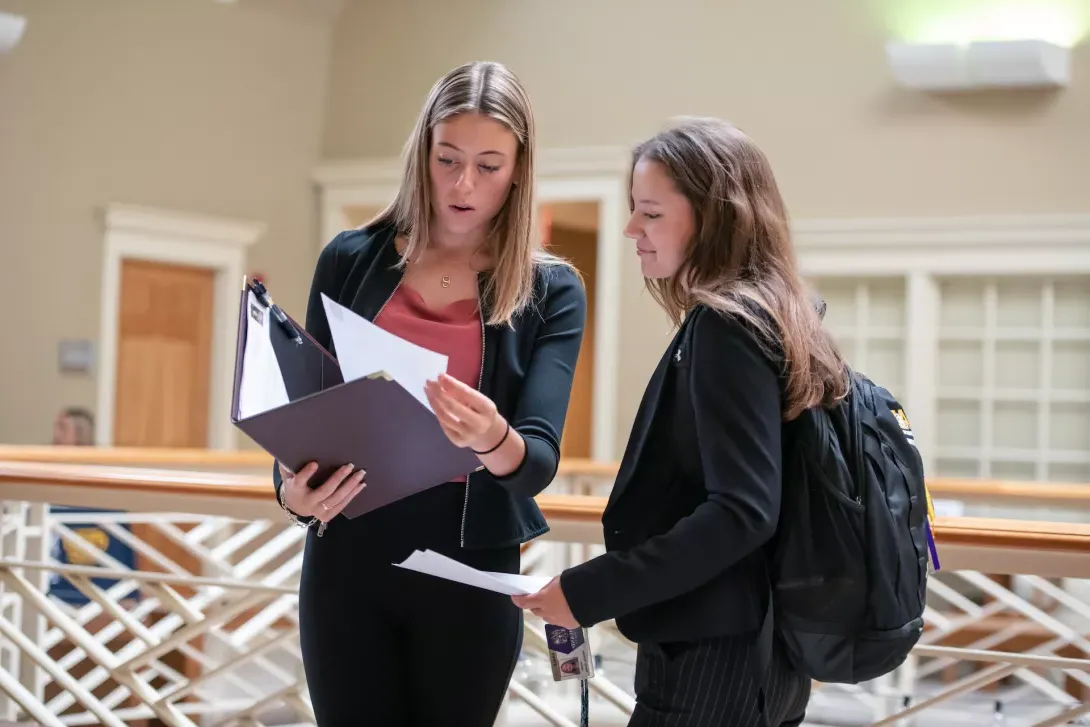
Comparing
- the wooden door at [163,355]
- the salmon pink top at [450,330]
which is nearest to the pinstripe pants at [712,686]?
the salmon pink top at [450,330]

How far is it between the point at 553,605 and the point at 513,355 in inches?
14.4

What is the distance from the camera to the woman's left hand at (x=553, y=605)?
1.29m

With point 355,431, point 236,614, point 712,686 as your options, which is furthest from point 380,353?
point 236,614

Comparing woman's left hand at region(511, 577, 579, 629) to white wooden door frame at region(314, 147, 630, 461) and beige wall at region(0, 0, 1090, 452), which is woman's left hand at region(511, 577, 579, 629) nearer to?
beige wall at region(0, 0, 1090, 452)

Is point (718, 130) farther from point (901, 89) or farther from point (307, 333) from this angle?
point (901, 89)

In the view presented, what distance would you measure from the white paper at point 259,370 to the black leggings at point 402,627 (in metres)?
0.22

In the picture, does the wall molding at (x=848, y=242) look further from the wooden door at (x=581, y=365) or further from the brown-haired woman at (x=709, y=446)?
the brown-haired woman at (x=709, y=446)

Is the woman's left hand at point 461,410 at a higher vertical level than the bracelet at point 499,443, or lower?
higher

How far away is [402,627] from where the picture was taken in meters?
1.52

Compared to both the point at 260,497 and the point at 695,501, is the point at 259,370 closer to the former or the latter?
the point at 695,501

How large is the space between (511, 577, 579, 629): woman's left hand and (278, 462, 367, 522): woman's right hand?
253mm

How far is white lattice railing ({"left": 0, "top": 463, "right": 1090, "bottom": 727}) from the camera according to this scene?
6.35ft

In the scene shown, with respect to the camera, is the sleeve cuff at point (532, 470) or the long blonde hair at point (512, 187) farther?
the long blonde hair at point (512, 187)

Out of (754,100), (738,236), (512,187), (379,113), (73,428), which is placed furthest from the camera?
(379,113)
